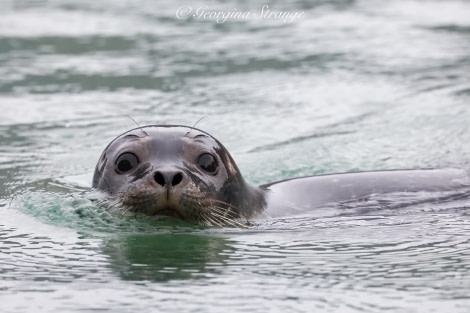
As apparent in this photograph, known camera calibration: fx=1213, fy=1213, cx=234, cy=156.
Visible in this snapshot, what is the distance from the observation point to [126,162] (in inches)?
238

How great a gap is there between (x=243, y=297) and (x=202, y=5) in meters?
9.97

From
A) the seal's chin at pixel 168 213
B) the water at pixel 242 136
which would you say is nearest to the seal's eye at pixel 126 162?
the water at pixel 242 136

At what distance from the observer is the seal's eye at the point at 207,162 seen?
6098mm

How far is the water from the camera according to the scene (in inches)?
200

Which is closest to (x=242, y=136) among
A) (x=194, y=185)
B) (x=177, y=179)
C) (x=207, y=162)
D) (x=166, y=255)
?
(x=207, y=162)

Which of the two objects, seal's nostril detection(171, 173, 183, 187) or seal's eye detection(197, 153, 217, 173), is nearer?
seal's nostril detection(171, 173, 183, 187)

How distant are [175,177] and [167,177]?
5 cm

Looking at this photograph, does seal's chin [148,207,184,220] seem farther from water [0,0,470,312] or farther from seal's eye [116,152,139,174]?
seal's eye [116,152,139,174]

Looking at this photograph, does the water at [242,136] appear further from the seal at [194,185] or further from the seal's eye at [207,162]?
the seal's eye at [207,162]

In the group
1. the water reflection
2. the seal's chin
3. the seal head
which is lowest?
the water reflection

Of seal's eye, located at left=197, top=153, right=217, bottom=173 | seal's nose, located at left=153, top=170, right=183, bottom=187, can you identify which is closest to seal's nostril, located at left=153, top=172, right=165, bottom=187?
seal's nose, located at left=153, top=170, right=183, bottom=187

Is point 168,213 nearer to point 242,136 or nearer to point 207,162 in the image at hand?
point 207,162

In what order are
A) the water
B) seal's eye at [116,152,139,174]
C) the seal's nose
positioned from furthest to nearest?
seal's eye at [116,152,139,174] < the seal's nose < the water

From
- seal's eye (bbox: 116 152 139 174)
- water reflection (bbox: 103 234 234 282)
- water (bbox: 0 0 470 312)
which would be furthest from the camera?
seal's eye (bbox: 116 152 139 174)
